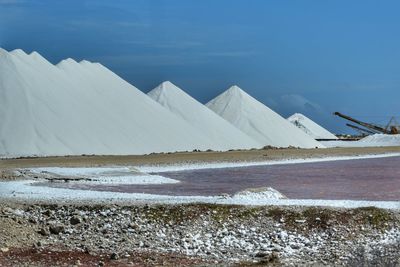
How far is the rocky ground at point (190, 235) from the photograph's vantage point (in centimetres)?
1132

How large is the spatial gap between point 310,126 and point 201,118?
5040cm

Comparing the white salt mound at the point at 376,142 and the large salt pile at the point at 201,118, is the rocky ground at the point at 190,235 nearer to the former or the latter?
the large salt pile at the point at 201,118

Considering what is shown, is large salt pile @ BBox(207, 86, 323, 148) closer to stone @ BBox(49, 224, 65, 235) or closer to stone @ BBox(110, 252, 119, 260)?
stone @ BBox(49, 224, 65, 235)

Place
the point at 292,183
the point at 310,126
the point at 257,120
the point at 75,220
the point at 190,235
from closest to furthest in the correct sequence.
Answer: the point at 190,235 < the point at 75,220 < the point at 292,183 < the point at 257,120 < the point at 310,126

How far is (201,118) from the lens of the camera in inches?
2206

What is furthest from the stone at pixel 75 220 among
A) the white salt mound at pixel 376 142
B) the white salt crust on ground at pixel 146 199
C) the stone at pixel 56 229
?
the white salt mound at pixel 376 142

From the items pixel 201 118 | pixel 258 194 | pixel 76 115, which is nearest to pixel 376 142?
pixel 201 118

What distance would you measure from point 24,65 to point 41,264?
40364 mm

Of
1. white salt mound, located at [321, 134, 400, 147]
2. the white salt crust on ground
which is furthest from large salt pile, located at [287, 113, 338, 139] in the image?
the white salt crust on ground

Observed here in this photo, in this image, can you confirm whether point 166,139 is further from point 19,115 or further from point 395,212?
point 395,212

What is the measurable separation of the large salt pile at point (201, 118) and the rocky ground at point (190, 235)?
35.9 m

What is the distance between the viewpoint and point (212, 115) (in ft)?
188

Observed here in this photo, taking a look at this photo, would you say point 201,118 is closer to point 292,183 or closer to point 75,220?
point 292,183

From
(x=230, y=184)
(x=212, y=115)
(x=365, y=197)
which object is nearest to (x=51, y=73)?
(x=212, y=115)
